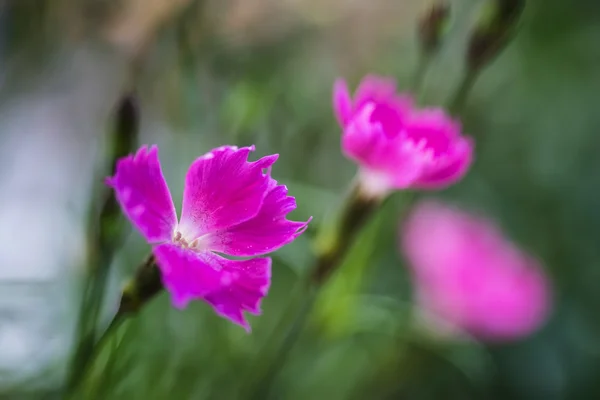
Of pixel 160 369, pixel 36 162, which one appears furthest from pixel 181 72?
pixel 36 162

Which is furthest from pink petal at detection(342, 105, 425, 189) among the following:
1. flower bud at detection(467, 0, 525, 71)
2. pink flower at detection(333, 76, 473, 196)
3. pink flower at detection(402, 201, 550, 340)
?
pink flower at detection(402, 201, 550, 340)

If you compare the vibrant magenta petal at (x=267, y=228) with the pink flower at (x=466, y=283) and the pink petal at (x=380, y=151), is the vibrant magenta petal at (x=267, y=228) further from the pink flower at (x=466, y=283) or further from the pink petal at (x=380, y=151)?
the pink flower at (x=466, y=283)

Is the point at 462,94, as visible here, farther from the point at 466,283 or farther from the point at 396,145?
the point at 466,283

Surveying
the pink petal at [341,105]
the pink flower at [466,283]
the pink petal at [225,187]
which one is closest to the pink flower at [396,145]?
the pink petal at [341,105]

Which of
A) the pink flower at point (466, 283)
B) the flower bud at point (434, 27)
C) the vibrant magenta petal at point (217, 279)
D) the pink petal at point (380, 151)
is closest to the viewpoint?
the vibrant magenta petal at point (217, 279)

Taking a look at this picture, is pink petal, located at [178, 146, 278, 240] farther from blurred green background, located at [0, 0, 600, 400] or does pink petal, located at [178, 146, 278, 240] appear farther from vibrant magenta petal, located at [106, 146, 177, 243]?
blurred green background, located at [0, 0, 600, 400]

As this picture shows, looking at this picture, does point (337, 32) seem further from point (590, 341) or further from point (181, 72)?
point (181, 72)

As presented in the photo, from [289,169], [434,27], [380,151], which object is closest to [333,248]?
[380,151]
